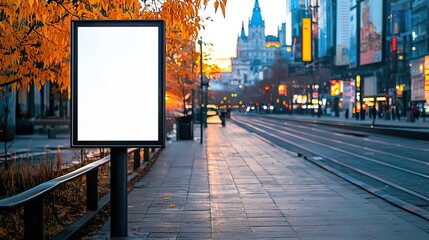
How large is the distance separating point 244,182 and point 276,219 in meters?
4.96

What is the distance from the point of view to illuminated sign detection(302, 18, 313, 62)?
12519 cm

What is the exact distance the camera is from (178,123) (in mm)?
34594

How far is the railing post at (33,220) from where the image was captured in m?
6.24

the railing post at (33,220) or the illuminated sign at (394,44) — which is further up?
the illuminated sign at (394,44)

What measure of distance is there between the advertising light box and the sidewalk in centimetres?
171

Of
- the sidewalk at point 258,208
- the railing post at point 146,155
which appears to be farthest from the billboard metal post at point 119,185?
the railing post at point 146,155

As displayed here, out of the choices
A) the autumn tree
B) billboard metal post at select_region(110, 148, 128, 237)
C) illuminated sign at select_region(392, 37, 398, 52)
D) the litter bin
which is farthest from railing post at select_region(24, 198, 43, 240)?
illuminated sign at select_region(392, 37, 398, 52)

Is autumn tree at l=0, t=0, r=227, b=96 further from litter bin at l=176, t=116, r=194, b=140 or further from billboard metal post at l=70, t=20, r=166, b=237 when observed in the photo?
litter bin at l=176, t=116, r=194, b=140

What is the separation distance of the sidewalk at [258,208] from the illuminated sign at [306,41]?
362 feet

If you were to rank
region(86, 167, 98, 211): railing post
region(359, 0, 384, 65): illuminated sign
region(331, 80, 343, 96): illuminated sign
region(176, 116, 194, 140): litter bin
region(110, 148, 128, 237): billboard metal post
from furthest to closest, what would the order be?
region(331, 80, 343, 96): illuminated sign, region(359, 0, 384, 65): illuminated sign, region(176, 116, 194, 140): litter bin, region(86, 167, 98, 211): railing post, region(110, 148, 128, 237): billboard metal post

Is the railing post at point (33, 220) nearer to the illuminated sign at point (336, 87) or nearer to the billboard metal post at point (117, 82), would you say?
the billboard metal post at point (117, 82)

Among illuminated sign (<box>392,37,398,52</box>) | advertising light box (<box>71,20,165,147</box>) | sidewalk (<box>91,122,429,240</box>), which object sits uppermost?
illuminated sign (<box>392,37,398,52</box>)

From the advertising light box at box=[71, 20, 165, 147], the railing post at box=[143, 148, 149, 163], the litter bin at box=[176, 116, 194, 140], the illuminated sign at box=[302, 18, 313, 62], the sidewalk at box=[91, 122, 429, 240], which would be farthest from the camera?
A: the illuminated sign at box=[302, 18, 313, 62]

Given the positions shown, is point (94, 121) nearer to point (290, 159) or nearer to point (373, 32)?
point (290, 159)
